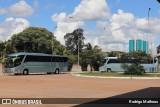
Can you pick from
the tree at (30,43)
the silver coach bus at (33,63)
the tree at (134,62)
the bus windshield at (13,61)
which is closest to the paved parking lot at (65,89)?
the tree at (134,62)

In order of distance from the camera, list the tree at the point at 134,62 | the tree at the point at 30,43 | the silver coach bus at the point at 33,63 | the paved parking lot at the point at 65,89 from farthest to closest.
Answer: the tree at the point at 30,43
the silver coach bus at the point at 33,63
the tree at the point at 134,62
the paved parking lot at the point at 65,89

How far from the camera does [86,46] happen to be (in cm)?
10381

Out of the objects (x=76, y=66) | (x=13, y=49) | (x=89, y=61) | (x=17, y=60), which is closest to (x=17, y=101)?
(x=17, y=60)

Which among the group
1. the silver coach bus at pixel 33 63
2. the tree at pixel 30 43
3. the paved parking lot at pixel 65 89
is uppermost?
the tree at pixel 30 43

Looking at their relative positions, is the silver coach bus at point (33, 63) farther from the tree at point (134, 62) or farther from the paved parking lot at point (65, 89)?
the paved parking lot at point (65, 89)

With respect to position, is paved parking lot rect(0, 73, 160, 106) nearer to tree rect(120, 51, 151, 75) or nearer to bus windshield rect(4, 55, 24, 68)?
tree rect(120, 51, 151, 75)

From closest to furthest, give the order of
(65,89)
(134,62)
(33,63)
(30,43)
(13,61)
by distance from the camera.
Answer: (65,89)
(134,62)
(13,61)
(33,63)
(30,43)

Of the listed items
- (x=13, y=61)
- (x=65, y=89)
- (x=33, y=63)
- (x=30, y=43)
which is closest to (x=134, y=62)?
(x=33, y=63)

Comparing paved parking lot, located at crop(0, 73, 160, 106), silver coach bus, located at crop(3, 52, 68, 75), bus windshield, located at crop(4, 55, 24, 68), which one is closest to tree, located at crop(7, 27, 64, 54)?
silver coach bus, located at crop(3, 52, 68, 75)

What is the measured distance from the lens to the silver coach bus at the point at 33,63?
4997cm

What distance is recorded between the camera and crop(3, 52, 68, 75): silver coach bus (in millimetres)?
49969

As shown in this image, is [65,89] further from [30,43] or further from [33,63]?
[30,43]

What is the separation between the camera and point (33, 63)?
52375 mm

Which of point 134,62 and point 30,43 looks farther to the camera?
point 30,43
